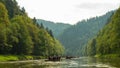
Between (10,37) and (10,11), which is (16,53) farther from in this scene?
(10,11)

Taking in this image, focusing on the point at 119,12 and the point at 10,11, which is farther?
the point at 10,11

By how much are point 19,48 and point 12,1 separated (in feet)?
160

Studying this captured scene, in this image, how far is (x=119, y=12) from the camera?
126312 millimetres

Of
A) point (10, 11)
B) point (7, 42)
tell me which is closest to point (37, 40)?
point (10, 11)

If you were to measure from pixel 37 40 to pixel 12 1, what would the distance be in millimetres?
27368

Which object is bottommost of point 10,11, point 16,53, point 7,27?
point 16,53

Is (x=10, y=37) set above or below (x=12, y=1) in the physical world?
below

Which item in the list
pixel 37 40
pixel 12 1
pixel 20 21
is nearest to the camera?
pixel 20 21

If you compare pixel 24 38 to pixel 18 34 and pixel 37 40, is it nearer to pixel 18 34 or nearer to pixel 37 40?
pixel 18 34

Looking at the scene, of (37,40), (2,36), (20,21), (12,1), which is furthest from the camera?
(12,1)

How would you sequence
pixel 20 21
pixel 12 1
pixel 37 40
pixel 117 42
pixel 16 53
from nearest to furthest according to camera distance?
pixel 117 42
pixel 16 53
pixel 20 21
pixel 37 40
pixel 12 1

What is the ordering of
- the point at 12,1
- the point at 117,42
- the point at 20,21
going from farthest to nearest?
the point at 12,1 → the point at 20,21 → the point at 117,42

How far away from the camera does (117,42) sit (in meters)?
118

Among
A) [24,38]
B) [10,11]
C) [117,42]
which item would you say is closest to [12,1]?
[10,11]
